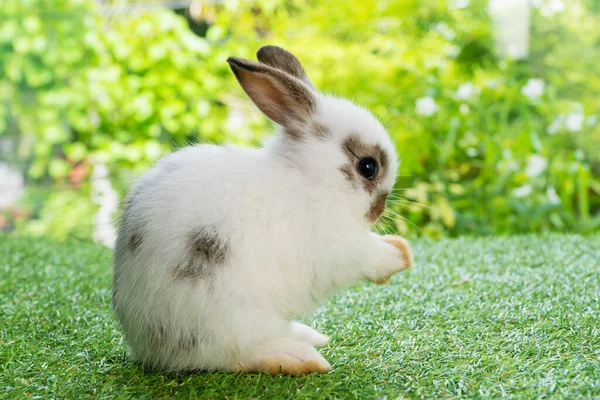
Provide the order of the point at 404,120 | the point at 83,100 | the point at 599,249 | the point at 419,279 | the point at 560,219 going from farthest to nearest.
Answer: the point at 83,100, the point at 404,120, the point at 560,219, the point at 599,249, the point at 419,279

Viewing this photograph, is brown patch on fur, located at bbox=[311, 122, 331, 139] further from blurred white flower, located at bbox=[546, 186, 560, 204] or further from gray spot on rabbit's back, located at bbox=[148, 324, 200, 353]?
blurred white flower, located at bbox=[546, 186, 560, 204]

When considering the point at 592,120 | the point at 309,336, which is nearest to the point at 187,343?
the point at 309,336

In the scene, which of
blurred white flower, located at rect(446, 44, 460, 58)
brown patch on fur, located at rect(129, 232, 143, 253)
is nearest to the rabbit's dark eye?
brown patch on fur, located at rect(129, 232, 143, 253)

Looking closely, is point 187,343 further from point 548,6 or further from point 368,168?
point 548,6

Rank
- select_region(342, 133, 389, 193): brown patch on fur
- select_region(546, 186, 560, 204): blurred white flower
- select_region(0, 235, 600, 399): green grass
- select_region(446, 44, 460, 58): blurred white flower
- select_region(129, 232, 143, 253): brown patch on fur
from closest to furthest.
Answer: select_region(0, 235, 600, 399): green grass, select_region(129, 232, 143, 253): brown patch on fur, select_region(342, 133, 389, 193): brown patch on fur, select_region(546, 186, 560, 204): blurred white flower, select_region(446, 44, 460, 58): blurred white flower

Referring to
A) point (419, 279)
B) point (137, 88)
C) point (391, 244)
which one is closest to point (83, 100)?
point (137, 88)

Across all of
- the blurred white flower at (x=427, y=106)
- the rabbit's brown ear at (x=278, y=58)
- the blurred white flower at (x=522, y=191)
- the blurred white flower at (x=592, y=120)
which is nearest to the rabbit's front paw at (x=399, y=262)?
the rabbit's brown ear at (x=278, y=58)

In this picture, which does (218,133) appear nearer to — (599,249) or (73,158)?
(73,158)
